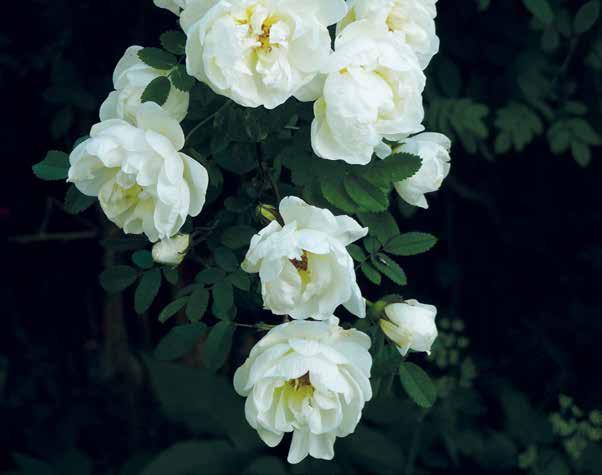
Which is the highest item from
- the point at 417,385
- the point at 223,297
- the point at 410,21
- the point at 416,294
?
the point at 410,21

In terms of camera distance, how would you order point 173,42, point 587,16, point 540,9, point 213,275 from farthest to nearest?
point 587,16 < point 540,9 < point 213,275 < point 173,42

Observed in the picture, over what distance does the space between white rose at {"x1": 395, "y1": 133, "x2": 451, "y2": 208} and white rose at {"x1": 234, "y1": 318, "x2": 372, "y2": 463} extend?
0.22 metres

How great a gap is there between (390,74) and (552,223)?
168cm

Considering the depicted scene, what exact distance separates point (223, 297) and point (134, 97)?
11.7 inches

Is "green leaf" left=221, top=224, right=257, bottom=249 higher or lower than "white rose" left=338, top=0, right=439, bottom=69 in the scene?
lower

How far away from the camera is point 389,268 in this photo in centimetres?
119

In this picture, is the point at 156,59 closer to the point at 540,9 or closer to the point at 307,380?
the point at 307,380

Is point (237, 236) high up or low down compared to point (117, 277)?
up

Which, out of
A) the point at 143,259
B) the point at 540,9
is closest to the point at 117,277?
the point at 143,259

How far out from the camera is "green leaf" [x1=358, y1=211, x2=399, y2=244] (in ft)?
Answer: 3.85

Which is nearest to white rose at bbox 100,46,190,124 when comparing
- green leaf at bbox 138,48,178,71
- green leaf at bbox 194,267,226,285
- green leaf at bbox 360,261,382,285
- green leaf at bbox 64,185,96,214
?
green leaf at bbox 138,48,178,71

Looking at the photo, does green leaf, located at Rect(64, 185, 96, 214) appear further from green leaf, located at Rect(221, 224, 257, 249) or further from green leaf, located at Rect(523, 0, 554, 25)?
green leaf, located at Rect(523, 0, 554, 25)

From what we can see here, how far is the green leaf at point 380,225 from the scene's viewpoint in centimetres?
117

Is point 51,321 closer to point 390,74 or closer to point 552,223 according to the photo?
point 552,223
